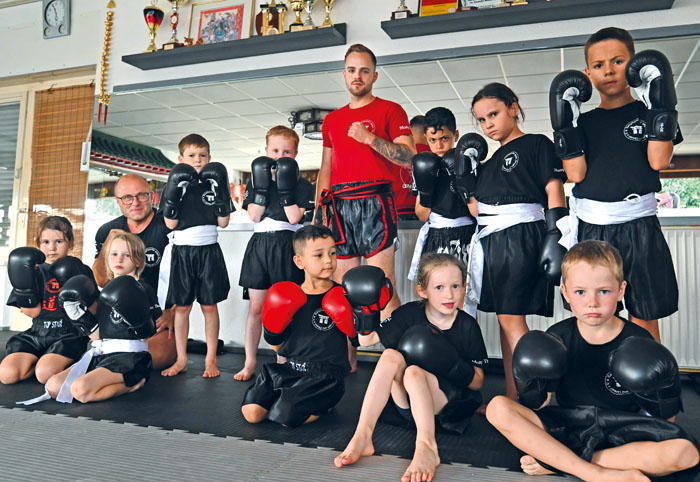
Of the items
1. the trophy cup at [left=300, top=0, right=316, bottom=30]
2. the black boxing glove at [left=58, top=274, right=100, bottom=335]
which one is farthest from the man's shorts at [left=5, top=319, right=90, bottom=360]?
the trophy cup at [left=300, top=0, right=316, bottom=30]

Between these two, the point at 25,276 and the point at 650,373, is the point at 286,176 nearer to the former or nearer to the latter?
the point at 25,276

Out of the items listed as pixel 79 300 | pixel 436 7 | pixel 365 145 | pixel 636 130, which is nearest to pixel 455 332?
pixel 636 130

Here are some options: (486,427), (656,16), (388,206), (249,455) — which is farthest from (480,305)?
(656,16)

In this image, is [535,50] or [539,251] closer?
[539,251]

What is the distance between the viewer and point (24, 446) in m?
1.71

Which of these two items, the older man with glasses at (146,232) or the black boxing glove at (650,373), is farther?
the older man with glasses at (146,232)

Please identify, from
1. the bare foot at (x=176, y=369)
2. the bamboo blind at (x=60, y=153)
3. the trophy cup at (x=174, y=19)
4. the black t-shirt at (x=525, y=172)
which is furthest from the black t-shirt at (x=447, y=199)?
the bamboo blind at (x=60, y=153)

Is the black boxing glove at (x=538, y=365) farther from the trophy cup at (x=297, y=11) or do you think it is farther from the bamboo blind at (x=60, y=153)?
the bamboo blind at (x=60, y=153)

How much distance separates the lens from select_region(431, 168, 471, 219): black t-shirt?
2525 millimetres

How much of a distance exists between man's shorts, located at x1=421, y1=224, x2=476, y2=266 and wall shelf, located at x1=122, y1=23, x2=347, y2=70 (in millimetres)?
1770

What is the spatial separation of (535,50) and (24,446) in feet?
10.2

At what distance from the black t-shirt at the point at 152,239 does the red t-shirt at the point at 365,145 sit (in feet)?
3.59

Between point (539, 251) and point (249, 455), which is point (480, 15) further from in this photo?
point (249, 455)

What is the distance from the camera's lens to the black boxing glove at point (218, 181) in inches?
112
